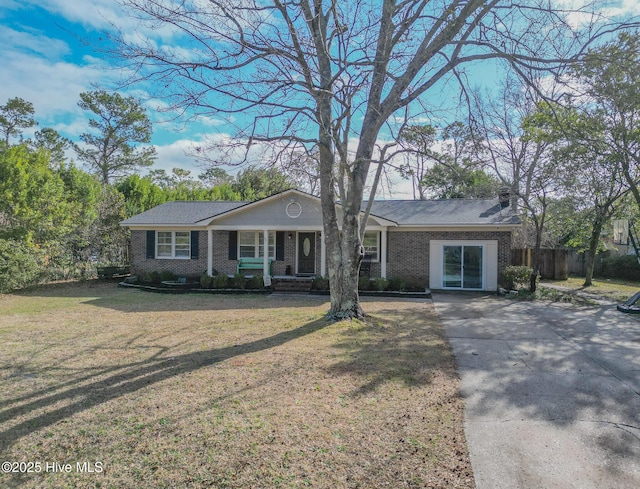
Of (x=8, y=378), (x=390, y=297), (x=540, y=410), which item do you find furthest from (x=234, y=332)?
(x=390, y=297)

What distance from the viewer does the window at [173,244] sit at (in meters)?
18.0

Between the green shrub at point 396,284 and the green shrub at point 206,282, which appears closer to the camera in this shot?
the green shrub at point 396,284

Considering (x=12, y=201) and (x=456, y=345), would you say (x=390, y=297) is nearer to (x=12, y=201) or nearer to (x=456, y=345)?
(x=456, y=345)

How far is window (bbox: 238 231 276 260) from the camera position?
17906mm

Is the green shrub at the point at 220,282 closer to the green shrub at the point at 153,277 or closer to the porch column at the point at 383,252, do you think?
the green shrub at the point at 153,277

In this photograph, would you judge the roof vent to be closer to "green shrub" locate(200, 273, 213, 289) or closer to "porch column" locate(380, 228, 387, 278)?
"porch column" locate(380, 228, 387, 278)

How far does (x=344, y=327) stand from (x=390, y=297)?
21.4 ft

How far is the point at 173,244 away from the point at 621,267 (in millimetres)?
26730

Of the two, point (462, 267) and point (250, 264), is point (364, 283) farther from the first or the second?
point (250, 264)

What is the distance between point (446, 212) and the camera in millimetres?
17359

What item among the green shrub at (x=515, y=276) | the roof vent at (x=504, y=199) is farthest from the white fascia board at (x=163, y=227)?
the roof vent at (x=504, y=199)

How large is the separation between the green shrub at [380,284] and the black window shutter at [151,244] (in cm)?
1030

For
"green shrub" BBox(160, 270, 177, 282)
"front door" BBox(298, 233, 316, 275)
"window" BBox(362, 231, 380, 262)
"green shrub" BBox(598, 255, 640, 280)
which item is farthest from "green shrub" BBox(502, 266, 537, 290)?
"green shrub" BBox(160, 270, 177, 282)

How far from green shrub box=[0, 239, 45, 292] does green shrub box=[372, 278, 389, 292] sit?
42.3 feet
